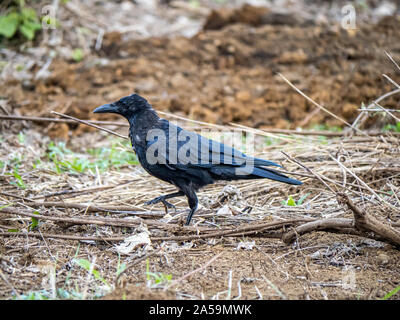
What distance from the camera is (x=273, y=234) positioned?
316 centimetres

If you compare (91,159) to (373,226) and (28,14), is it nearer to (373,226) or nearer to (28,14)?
(373,226)

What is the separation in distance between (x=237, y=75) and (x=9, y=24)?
3.96m

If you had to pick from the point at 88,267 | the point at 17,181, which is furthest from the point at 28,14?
the point at 88,267

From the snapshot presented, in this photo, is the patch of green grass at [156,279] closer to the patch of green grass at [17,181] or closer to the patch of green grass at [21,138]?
the patch of green grass at [17,181]

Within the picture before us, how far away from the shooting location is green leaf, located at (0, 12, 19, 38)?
293 inches

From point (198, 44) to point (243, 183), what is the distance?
411cm

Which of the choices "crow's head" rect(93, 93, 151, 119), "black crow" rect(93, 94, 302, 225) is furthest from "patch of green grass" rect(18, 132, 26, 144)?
"black crow" rect(93, 94, 302, 225)

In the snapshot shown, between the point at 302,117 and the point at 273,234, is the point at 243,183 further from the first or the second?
the point at 302,117

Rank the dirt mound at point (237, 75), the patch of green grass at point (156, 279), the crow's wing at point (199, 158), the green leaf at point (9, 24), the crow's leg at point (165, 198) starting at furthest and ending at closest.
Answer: the green leaf at point (9, 24)
the dirt mound at point (237, 75)
the crow's leg at point (165, 198)
the crow's wing at point (199, 158)
the patch of green grass at point (156, 279)

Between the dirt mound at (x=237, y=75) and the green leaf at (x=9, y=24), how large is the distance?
3.23 ft

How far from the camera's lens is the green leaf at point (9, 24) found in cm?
743

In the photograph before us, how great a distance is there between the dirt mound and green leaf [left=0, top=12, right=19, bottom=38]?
99cm

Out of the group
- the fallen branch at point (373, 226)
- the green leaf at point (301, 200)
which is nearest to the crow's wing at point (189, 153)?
the green leaf at point (301, 200)

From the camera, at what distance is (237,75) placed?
7.56 metres
